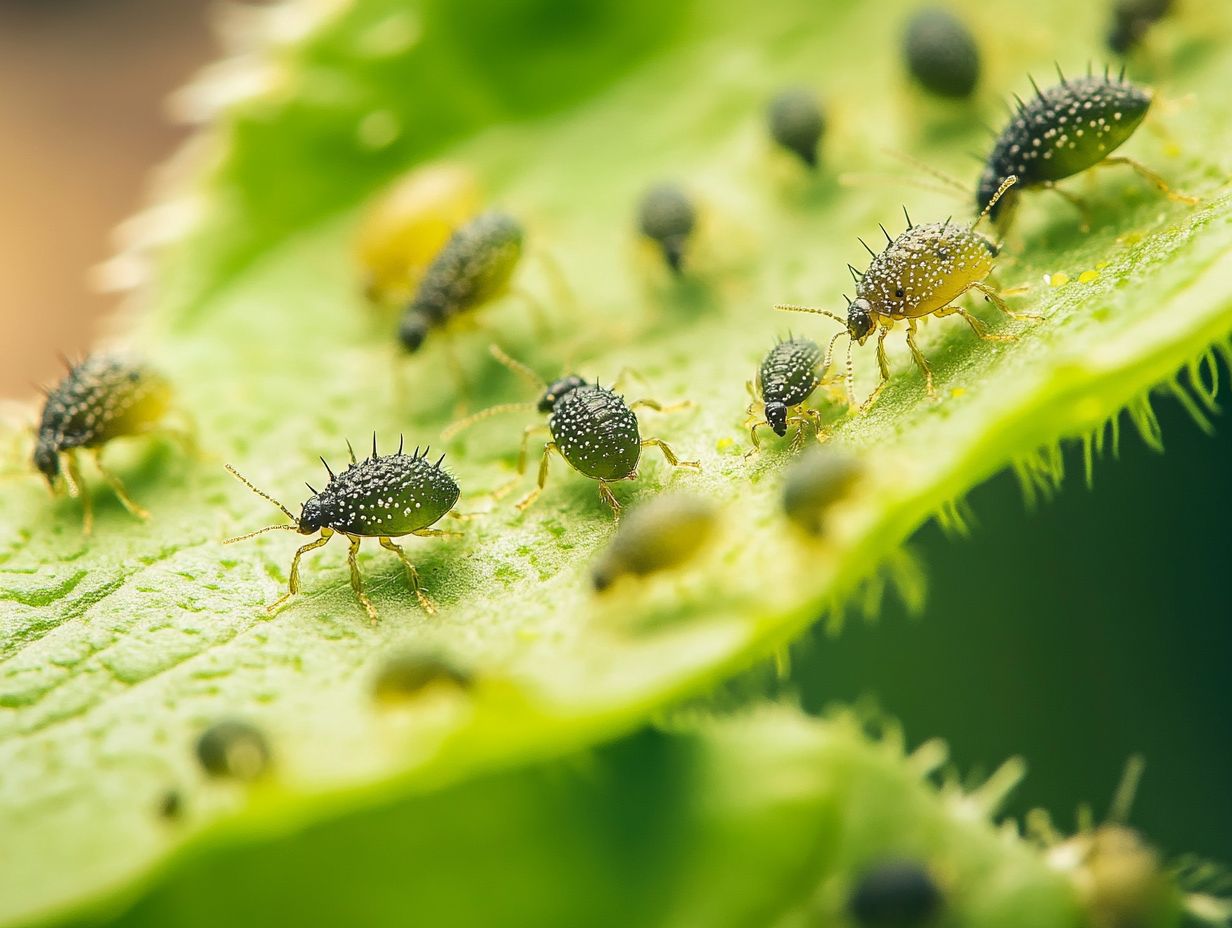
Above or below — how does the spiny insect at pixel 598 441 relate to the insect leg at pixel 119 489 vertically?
below

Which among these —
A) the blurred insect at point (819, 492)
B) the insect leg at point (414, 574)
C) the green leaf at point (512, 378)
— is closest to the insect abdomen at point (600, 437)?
the green leaf at point (512, 378)

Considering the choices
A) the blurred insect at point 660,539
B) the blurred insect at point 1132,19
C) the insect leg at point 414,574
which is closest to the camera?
the blurred insect at point 660,539

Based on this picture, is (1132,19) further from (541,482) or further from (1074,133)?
(541,482)

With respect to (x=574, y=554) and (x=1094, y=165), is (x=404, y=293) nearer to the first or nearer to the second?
(x=574, y=554)

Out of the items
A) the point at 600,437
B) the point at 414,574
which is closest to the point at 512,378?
the point at 600,437

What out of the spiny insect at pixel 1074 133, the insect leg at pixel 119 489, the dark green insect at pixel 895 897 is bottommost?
the dark green insect at pixel 895 897

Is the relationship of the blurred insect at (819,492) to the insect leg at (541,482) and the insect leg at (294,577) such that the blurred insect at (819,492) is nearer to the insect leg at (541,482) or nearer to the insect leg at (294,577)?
the insect leg at (541,482)

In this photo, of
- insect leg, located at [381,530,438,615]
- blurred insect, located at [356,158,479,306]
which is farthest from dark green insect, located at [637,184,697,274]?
insect leg, located at [381,530,438,615]
